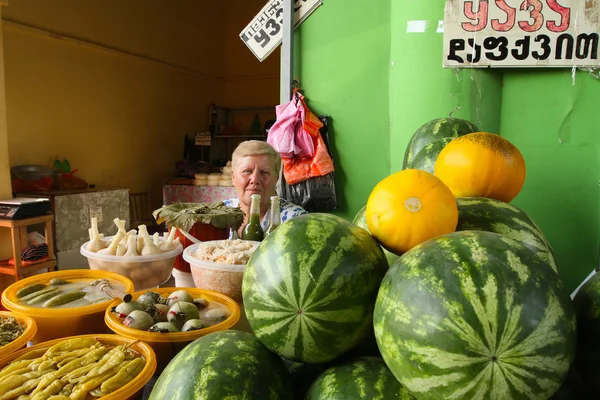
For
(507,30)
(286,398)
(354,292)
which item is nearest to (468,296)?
(354,292)

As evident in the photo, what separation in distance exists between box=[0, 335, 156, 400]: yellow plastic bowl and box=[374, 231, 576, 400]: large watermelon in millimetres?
661

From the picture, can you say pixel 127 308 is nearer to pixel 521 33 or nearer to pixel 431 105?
pixel 431 105

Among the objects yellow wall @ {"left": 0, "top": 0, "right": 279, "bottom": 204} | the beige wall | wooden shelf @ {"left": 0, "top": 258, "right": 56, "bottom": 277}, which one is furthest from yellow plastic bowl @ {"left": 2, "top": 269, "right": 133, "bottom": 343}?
the beige wall

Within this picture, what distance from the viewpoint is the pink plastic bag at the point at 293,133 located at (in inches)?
126

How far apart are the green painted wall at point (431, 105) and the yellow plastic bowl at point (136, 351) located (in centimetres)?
181

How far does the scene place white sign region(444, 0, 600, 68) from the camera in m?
1.99

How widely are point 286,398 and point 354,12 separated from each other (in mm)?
2866

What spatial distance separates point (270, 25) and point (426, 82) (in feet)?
4.39

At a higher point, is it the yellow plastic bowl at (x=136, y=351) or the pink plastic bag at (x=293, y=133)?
the pink plastic bag at (x=293, y=133)

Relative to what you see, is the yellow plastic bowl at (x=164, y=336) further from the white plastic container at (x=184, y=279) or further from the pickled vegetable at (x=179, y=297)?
the white plastic container at (x=184, y=279)

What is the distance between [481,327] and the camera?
0.58 m

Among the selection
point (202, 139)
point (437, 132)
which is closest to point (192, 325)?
point (437, 132)

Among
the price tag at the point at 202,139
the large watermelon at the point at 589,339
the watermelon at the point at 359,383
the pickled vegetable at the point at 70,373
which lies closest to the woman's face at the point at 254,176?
the pickled vegetable at the point at 70,373

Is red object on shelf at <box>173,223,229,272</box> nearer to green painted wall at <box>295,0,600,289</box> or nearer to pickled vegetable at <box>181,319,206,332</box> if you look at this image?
pickled vegetable at <box>181,319,206,332</box>
